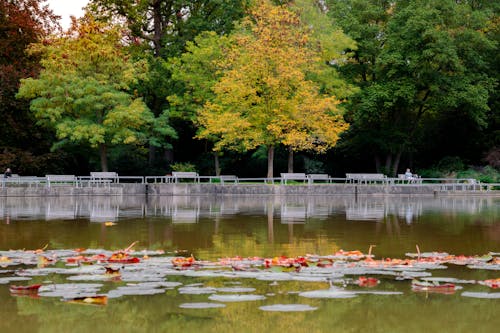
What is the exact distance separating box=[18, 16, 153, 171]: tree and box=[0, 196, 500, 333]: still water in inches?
723

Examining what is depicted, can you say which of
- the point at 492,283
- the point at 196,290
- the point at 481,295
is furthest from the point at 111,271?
the point at 492,283

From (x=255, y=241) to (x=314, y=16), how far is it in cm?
3602

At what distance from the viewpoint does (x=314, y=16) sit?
166 ft

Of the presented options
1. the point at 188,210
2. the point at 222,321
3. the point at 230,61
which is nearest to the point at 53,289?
the point at 222,321

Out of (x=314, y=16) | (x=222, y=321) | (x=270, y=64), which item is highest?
(x=314, y=16)

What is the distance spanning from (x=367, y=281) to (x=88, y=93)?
3792 cm

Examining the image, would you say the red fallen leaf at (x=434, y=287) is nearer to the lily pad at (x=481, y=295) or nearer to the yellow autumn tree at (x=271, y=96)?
the lily pad at (x=481, y=295)

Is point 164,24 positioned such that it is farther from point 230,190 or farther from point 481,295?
point 481,295

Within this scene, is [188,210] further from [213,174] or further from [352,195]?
[213,174]

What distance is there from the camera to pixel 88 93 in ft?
152

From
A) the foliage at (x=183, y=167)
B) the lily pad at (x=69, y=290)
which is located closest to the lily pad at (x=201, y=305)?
the lily pad at (x=69, y=290)

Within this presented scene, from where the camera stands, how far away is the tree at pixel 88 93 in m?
45.3

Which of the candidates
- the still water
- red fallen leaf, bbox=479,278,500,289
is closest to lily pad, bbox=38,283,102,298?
the still water

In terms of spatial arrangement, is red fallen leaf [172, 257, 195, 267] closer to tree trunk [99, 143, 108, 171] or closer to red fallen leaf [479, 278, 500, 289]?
red fallen leaf [479, 278, 500, 289]
